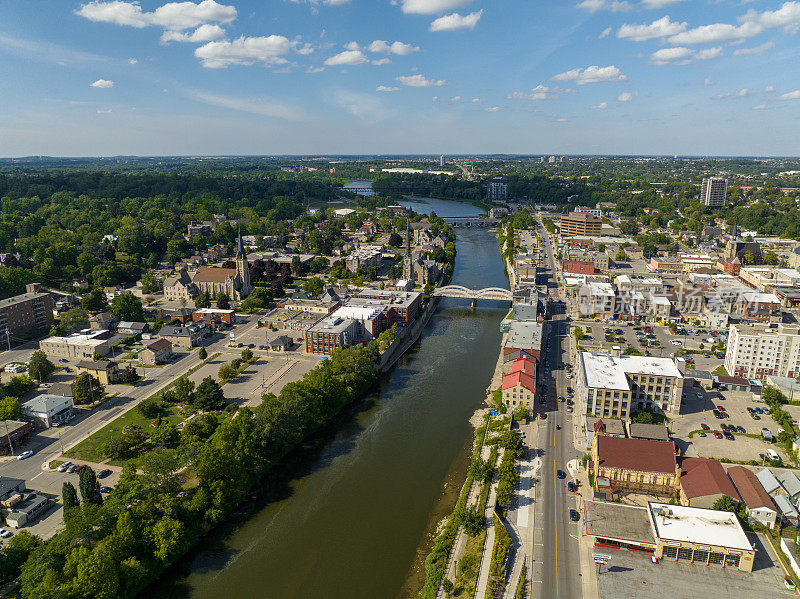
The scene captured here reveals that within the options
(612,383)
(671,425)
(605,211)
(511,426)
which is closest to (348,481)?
(511,426)

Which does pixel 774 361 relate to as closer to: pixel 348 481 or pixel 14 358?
pixel 348 481

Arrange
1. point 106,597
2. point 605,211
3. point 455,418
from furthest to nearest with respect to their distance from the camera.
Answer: point 605,211, point 455,418, point 106,597

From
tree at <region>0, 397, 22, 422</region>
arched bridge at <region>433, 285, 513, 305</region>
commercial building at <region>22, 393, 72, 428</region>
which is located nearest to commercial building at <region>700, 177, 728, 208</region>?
arched bridge at <region>433, 285, 513, 305</region>

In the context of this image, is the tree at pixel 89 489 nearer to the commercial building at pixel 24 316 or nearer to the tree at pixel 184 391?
the tree at pixel 184 391

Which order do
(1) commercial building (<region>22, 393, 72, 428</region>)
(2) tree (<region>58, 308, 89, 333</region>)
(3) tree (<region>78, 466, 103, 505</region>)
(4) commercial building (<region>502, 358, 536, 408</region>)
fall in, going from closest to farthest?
1. (3) tree (<region>78, 466, 103, 505</region>)
2. (1) commercial building (<region>22, 393, 72, 428</region>)
3. (4) commercial building (<region>502, 358, 536, 408</region>)
4. (2) tree (<region>58, 308, 89, 333</region>)

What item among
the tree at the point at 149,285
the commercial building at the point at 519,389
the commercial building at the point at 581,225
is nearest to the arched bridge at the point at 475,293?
the commercial building at the point at 519,389

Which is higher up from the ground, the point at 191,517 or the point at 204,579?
the point at 191,517

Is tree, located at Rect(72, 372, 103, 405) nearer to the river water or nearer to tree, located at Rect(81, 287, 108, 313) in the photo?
the river water
